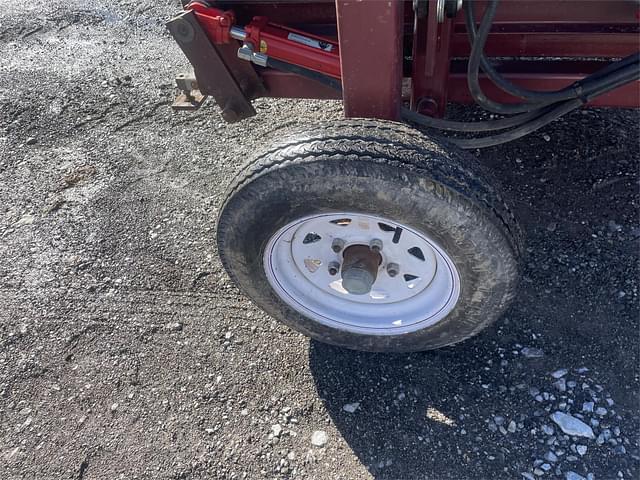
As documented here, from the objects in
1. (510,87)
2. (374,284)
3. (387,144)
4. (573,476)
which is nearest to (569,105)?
(510,87)

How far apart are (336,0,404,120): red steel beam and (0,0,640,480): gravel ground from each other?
113 cm

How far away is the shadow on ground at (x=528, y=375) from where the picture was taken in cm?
213

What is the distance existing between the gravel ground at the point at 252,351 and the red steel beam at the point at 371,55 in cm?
113

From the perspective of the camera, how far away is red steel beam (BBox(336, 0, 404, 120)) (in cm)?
172

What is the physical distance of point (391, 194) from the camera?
1.75m

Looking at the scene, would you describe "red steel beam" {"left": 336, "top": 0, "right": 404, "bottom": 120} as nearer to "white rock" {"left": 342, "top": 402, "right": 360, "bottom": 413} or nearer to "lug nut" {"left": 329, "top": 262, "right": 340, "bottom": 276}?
"lug nut" {"left": 329, "top": 262, "right": 340, "bottom": 276}

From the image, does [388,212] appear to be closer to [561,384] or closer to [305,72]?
[305,72]

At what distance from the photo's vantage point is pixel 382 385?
Answer: 236 centimetres

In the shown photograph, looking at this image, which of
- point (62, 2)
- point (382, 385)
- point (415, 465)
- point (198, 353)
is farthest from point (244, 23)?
point (62, 2)

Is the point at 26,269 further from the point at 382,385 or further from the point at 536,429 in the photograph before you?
the point at 536,429

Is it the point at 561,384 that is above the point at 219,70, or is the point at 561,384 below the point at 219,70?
below

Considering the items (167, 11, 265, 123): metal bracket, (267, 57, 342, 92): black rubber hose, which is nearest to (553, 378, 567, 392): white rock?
(267, 57, 342, 92): black rubber hose

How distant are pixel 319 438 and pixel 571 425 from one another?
1.01 metres

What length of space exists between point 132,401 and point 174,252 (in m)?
0.86
